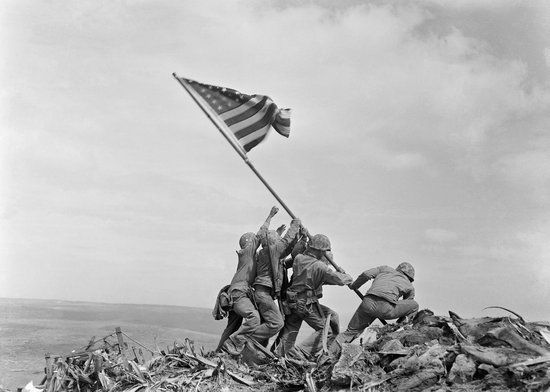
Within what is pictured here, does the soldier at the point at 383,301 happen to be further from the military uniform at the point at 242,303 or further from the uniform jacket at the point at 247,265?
the uniform jacket at the point at 247,265

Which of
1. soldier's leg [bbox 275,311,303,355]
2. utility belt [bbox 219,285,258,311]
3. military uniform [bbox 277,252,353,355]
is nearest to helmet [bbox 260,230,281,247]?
military uniform [bbox 277,252,353,355]

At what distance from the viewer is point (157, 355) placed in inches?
447

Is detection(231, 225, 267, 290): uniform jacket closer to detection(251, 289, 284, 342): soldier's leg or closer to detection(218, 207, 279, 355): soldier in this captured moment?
detection(218, 207, 279, 355): soldier

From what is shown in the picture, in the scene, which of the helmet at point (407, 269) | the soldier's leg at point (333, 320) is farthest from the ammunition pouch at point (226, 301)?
the helmet at point (407, 269)

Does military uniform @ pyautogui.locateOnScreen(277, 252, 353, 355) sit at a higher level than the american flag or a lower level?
lower

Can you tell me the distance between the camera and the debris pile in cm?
865

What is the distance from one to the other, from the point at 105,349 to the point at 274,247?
11.7ft

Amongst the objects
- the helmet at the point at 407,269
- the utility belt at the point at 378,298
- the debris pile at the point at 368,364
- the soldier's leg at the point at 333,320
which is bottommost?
the debris pile at the point at 368,364

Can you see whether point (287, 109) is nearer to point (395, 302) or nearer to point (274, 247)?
point (274, 247)

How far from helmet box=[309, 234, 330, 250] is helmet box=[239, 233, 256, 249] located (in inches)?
52.2

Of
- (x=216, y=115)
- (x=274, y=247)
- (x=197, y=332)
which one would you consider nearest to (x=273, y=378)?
(x=274, y=247)

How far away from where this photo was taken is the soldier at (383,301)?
12445 mm

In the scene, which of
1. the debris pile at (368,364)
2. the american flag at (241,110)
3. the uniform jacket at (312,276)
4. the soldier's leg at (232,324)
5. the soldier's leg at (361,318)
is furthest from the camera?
the american flag at (241,110)

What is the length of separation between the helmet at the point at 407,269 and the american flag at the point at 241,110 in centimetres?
387
